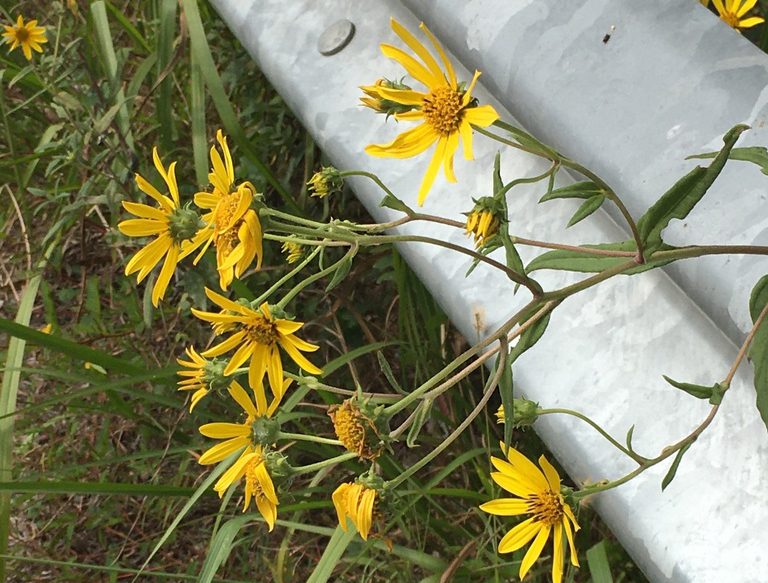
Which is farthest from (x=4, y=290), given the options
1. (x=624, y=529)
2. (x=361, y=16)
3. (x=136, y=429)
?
(x=624, y=529)

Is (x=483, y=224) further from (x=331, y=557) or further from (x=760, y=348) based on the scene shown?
(x=331, y=557)

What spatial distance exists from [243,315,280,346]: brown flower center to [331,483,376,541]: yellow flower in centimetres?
16

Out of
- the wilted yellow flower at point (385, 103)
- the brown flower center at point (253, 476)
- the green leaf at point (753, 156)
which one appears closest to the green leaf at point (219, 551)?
the brown flower center at point (253, 476)

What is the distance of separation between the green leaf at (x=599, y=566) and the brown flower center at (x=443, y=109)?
21.6 inches

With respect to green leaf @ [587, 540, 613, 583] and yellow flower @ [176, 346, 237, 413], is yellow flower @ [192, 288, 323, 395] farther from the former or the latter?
green leaf @ [587, 540, 613, 583]

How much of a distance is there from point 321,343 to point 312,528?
459 mm

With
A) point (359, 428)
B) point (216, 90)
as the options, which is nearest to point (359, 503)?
point (359, 428)

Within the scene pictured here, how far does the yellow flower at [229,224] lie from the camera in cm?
69

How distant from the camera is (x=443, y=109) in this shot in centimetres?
77

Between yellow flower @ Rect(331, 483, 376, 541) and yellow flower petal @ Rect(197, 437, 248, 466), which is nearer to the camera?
yellow flower @ Rect(331, 483, 376, 541)

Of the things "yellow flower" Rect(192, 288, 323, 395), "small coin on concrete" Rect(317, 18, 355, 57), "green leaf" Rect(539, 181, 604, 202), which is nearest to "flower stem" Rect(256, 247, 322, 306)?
"yellow flower" Rect(192, 288, 323, 395)

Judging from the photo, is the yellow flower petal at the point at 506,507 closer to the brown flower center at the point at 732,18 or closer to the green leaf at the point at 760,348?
the green leaf at the point at 760,348

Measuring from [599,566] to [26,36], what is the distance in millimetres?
1430

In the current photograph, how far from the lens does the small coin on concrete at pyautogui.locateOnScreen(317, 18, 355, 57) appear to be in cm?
133
